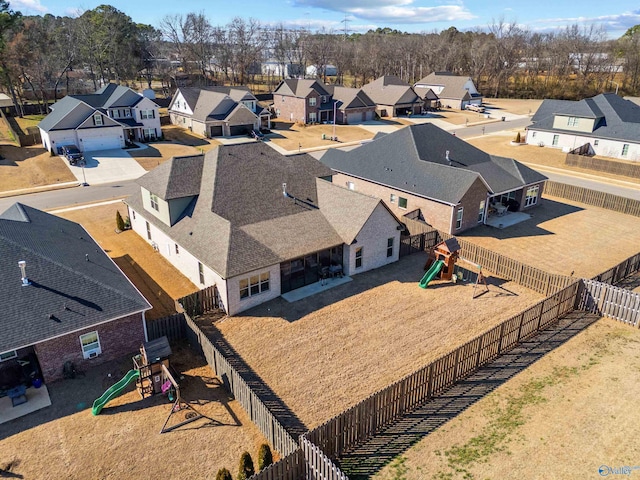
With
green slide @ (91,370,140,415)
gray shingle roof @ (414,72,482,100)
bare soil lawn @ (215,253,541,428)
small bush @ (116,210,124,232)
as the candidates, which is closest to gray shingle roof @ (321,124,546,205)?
bare soil lawn @ (215,253,541,428)

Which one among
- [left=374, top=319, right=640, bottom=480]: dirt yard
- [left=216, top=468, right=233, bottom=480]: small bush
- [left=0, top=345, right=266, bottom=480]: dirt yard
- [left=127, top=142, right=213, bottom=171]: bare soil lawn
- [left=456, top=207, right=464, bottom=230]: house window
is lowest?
[left=0, top=345, right=266, bottom=480]: dirt yard

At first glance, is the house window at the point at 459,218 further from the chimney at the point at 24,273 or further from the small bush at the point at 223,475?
the chimney at the point at 24,273

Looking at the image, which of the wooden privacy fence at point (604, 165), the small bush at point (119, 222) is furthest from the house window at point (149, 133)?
the wooden privacy fence at point (604, 165)

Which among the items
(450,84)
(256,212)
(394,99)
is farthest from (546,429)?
(450,84)

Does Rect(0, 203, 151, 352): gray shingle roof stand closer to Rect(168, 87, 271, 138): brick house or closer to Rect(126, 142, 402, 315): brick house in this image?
Rect(126, 142, 402, 315): brick house

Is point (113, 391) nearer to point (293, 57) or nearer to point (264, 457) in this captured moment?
point (264, 457)

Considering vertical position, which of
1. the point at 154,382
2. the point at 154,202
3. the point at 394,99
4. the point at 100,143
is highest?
the point at 394,99

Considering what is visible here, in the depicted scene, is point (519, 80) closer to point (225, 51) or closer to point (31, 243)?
point (225, 51)
